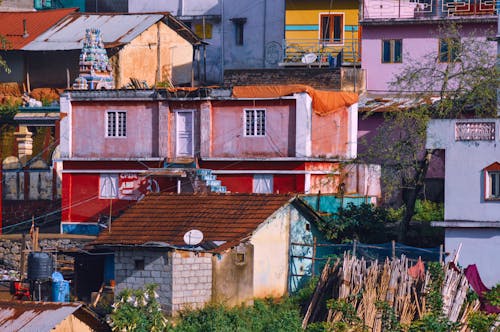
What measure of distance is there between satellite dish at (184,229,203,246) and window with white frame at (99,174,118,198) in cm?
1031

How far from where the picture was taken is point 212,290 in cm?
3603

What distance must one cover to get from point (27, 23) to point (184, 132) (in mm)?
16251

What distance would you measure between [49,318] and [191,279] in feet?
16.3

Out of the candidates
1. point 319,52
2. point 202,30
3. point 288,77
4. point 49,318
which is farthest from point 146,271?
point 202,30

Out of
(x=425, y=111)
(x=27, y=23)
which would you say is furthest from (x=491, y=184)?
(x=27, y=23)

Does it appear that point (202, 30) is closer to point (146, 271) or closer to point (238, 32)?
point (238, 32)

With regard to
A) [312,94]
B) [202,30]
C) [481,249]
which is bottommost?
[481,249]

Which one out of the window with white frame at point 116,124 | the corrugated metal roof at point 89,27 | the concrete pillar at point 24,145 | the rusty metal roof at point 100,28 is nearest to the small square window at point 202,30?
the rusty metal roof at point 100,28

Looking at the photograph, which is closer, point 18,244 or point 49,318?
point 49,318

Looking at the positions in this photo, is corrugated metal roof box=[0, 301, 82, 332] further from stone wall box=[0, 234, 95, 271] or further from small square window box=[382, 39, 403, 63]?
small square window box=[382, 39, 403, 63]

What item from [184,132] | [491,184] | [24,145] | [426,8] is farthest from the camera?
[426,8]

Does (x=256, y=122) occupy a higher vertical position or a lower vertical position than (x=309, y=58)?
lower

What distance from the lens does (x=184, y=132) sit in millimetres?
46219

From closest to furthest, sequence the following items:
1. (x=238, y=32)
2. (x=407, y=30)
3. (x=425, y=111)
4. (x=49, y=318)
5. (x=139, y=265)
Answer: (x=49, y=318) → (x=139, y=265) → (x=425, y=111) → (x=407, y=30) → (x=238, y=32)
